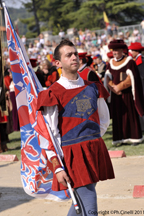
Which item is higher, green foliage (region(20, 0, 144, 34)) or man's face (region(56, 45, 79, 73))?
green foliage (region(20, 0, 144, 34))

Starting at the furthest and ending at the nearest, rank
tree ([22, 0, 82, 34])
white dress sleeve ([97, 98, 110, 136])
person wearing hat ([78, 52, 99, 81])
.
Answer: tree ([22, 0, 82, 34]), person wearing hat ([78, 52, 99, 81]), white dress sleeve ([97, 98, 110, 136])

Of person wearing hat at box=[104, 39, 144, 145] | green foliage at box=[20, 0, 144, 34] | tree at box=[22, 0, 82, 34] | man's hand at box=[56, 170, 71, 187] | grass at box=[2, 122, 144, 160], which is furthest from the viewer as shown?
tree at box=[22, 0, 82, 34]

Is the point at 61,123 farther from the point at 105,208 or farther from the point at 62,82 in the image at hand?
the point at 105,208

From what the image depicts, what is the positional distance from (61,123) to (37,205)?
84.5 inches

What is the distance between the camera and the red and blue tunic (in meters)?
3.00

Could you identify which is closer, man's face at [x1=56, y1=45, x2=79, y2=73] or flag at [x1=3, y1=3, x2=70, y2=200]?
man's face at [x1=56, y1=45, x2=79, y2=73]

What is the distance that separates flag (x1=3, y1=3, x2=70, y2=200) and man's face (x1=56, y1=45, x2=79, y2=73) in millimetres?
730

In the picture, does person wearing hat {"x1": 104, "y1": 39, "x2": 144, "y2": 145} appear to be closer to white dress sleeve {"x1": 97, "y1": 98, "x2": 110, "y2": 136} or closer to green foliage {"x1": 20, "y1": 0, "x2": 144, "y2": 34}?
white dress sleeve {"x1": 97, "y1": 98, "x2": 110, "y2": 136}

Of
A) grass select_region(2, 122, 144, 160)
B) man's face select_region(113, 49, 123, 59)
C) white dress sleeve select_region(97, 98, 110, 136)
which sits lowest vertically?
grass select_region(2, 122, 144, 160)

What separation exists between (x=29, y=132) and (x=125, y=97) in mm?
4087

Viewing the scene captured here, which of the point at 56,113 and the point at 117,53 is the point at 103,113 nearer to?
the point at 56,113

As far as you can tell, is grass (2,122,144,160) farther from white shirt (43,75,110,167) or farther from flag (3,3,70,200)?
white shirt (43,75,110,167)

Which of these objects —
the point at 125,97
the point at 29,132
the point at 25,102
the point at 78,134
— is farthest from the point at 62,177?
the point at 125,97

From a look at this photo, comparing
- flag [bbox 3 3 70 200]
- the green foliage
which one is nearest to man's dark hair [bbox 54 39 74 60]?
flag [bbox 3 3 70 200]
